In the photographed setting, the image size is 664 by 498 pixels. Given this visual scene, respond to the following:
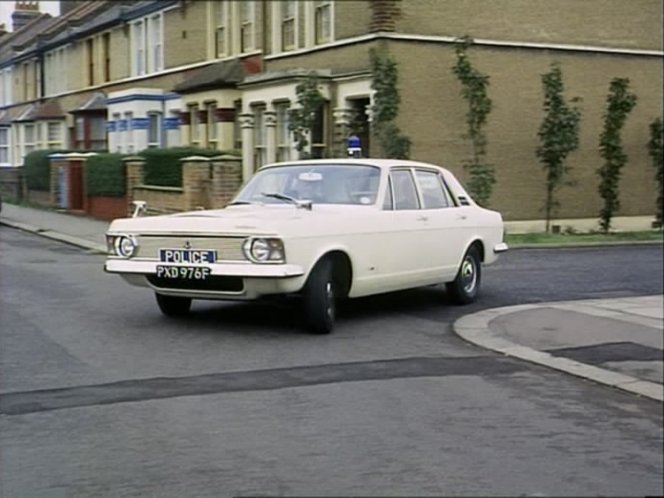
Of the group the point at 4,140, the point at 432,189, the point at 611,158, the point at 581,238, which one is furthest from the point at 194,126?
the point at 4,140

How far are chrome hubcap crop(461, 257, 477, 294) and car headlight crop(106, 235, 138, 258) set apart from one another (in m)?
3.18

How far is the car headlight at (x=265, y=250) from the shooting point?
7.84 meters

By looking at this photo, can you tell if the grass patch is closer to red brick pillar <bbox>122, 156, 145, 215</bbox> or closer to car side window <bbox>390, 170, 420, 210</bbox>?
car side window <bbox>390, 170, 420, 210</bbox>

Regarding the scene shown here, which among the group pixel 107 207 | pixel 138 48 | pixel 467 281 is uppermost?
pixel 138 48

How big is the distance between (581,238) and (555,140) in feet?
6.66

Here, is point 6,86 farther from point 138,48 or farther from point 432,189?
point 138,48

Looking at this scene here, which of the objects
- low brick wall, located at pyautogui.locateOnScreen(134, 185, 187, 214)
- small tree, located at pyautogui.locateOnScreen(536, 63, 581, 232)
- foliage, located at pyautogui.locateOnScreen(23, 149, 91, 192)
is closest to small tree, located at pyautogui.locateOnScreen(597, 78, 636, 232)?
small tree, located at pyautogui.locateOnScreen(536, 63, 581, 232)

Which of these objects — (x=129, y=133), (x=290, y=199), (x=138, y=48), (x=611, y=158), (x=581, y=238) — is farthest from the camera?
(x=129, y=133)

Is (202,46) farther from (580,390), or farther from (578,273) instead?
(580,390)

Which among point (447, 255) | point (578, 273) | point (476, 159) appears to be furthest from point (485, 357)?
point (476, 159)

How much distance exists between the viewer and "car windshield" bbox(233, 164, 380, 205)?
8980mm

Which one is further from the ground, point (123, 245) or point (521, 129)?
point (521, 129)

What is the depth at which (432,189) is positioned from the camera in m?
9.79

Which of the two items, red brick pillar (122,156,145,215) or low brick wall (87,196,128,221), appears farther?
low brick wall (87,196,128,221)
